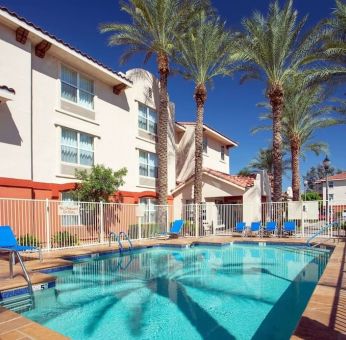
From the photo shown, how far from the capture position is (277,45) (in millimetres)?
19594

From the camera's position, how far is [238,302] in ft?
26.0

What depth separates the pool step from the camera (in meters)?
7.16

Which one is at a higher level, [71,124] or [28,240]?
[71,124]

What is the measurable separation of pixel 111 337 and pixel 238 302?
10.6 ft

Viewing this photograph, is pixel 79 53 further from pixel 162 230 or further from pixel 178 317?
pixel 178 317

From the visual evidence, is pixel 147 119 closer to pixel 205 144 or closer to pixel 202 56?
pixel 202 56

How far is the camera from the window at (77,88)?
58.4ft

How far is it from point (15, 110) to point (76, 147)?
409cm

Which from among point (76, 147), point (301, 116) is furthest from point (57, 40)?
point (301, 116)

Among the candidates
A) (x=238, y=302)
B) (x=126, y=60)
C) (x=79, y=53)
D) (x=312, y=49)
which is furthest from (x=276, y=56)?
(x=238, y=302)

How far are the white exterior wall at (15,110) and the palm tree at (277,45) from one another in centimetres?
1196

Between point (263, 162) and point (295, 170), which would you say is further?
point (263, 162)

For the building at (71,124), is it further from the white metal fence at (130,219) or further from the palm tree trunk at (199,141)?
the palm tree trunk at (199,141)

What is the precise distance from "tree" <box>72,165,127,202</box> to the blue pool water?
14.4ft
